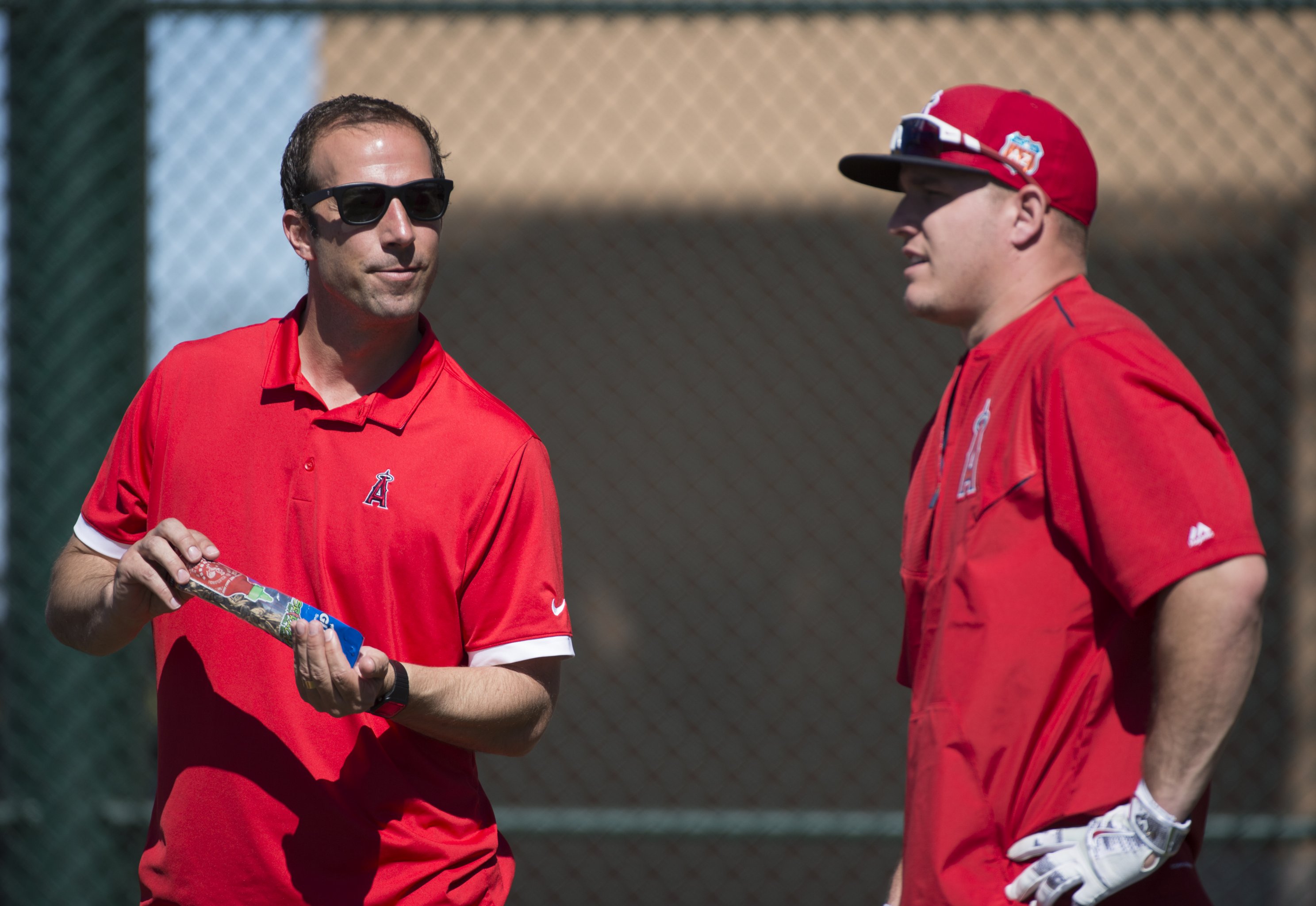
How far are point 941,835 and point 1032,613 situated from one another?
35 centimetres

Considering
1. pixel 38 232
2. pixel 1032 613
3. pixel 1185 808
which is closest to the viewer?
pixel 1185 808

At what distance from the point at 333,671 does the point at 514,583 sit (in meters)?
0.38

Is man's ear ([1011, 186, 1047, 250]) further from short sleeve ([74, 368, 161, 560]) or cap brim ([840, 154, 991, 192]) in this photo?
short sleeve ([74, 368, 161, 560])

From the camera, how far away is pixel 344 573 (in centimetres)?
191

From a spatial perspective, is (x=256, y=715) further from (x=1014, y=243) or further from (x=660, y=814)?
(x=660, y=814)

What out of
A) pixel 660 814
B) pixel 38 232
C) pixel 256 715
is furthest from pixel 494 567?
pixel 38 232

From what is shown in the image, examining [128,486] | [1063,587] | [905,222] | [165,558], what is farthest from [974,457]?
[128,486]

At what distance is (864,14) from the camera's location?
3512mm

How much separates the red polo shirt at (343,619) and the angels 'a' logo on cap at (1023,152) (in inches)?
38.0

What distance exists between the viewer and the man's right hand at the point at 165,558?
1739mm

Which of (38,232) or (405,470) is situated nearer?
(405,470)

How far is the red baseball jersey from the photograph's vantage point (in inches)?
59.6

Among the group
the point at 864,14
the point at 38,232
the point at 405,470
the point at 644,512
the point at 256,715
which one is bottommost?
the point at 644,512

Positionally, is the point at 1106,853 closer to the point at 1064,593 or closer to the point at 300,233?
the point at 1064,593
